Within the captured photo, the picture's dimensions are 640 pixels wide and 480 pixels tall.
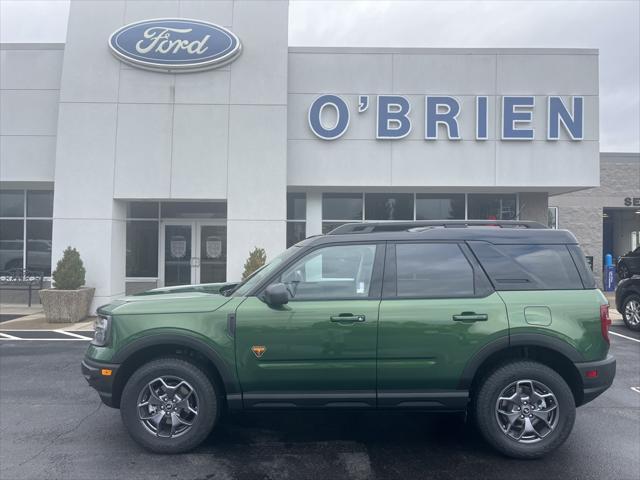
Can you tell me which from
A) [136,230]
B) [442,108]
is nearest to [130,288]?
[136,230]

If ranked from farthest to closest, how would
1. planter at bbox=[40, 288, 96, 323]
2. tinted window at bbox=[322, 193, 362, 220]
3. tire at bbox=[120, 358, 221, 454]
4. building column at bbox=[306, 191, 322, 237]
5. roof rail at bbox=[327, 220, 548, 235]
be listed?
tinted window at bbox=[322, 193, 362, 220], building column at bbox=[306, 191, 322, 237], planter at bbox=[40, 288, 96, 323], roof rail at bbox=[327, 220, 548, 235], tire at bbox=[120, 358, 221, 454]

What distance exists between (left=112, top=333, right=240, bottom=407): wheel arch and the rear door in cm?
128

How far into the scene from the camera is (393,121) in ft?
40.0

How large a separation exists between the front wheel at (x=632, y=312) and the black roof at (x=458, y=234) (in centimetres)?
688

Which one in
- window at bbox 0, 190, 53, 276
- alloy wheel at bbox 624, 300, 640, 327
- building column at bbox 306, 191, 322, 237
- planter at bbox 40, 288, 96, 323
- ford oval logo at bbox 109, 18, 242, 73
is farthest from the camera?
window at bbox 0, 190, 53, 276

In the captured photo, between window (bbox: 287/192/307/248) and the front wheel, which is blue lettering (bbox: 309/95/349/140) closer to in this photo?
window (bbox: 287/192/307/248)

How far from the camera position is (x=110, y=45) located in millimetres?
11602

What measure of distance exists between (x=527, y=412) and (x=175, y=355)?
3030mm

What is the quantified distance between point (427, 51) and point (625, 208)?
490 inches

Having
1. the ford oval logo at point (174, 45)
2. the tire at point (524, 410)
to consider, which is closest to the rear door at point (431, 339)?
the tire at point (524, 410)

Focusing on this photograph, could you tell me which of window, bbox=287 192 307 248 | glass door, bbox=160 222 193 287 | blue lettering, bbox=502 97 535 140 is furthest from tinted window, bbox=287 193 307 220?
blue lettering, bbox=502 97 535 140

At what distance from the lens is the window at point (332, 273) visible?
4.17m

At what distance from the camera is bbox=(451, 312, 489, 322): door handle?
13.2 feet

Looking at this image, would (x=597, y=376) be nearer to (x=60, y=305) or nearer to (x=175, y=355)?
(x=175, y=355)
